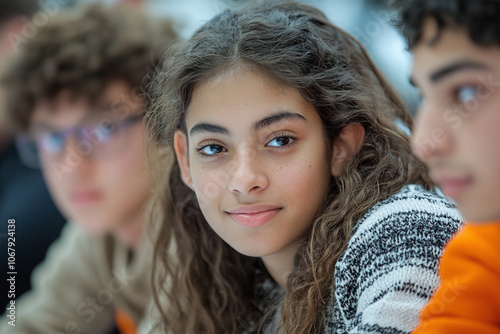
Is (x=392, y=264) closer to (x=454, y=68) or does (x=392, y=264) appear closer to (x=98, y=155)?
(x=454, y=68)

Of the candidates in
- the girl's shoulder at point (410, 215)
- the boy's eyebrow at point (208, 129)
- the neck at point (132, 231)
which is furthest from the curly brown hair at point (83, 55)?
the girl's shoulder at point (410, 215)

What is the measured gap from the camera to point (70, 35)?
5.33 ft

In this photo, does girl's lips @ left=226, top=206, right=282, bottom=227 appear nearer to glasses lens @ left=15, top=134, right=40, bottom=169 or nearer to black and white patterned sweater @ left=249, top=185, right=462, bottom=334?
black and white patterned sweater @ left=249, top=185, right=462, bottom=334

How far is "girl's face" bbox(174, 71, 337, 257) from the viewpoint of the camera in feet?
3.10

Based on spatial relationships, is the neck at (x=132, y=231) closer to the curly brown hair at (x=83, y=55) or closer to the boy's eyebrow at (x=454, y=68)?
the curly brown hair at (x=83, y=55)

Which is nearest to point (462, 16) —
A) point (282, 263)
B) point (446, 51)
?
point (446, 51)

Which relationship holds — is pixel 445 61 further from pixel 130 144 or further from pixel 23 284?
pixel 23 284

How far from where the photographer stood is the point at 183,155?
1134 millimetres

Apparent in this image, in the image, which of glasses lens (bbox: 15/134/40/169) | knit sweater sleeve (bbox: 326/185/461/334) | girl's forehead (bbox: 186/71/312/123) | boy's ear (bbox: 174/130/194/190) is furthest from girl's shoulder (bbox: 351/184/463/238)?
glasses lens (bbox: 15/134/40/169)

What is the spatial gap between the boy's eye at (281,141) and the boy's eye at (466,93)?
1.15 feet

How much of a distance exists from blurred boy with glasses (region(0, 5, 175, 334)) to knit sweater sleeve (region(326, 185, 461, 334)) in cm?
72

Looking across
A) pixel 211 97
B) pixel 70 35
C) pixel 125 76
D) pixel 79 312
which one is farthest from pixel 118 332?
pixel 211 97

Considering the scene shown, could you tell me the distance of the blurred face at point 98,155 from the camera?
155 centimetres

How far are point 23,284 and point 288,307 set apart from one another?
3.96ft
